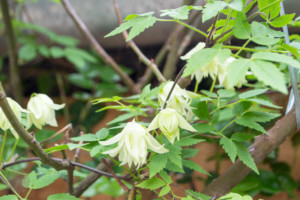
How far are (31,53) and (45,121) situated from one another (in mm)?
884

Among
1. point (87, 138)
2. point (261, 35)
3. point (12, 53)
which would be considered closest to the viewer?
point (261, 35)

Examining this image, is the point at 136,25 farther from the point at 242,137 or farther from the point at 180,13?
the point at 242,137

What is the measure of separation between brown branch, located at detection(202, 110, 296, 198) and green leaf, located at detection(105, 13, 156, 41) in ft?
0.99

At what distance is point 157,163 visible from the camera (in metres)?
0.50

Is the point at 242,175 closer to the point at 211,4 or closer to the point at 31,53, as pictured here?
the point at 211,4

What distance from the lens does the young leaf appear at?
0.45 metres

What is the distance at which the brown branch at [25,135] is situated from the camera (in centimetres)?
45

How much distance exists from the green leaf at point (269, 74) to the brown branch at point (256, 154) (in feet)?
0.92

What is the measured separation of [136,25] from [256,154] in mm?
322

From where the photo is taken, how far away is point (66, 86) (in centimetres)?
184

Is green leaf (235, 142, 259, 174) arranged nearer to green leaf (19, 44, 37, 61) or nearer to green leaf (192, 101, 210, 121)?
green leaf (192, 101, 210, 121)

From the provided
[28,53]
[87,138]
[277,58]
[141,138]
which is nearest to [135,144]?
[141,138]

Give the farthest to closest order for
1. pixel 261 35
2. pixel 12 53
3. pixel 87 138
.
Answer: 1. pixel 12 53
2. pixel 87 138
3. pixel 261 35

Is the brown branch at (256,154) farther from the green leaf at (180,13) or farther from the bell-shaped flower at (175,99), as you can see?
the green leaf at (180,13)
